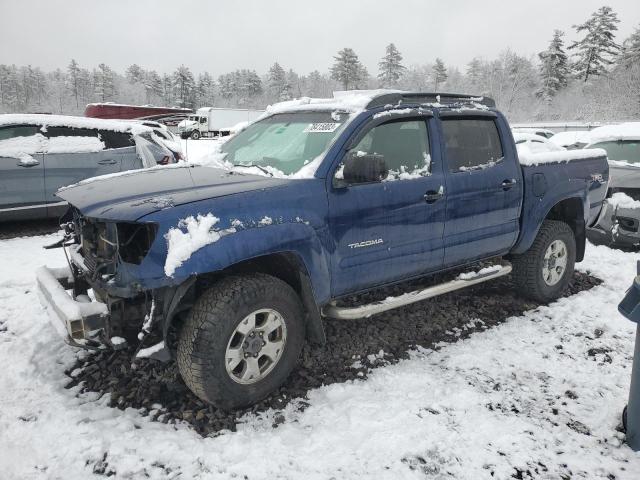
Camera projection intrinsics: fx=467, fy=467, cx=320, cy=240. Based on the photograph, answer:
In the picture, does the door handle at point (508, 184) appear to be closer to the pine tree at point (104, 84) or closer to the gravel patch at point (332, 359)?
the gravel patch at point (332, 359)

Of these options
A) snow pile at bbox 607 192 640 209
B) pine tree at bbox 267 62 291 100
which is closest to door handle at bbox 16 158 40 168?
snow pile at bbox 607 192 640 209

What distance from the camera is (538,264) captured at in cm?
475

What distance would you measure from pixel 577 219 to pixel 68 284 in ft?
16.3

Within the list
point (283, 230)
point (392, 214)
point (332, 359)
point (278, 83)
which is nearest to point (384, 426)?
point (332, 359)

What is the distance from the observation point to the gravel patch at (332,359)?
9.93 feet

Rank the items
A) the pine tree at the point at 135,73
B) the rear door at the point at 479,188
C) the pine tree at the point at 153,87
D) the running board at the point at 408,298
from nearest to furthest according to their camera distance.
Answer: the running board at the point at 408,298, the rear door at the point at 479,188, the pine tree at the point at 153,87, the pine tree at the point at 135,73

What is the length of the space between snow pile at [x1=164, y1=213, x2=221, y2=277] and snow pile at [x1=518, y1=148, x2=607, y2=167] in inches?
131

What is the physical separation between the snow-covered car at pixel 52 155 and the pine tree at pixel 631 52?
55.9 metres

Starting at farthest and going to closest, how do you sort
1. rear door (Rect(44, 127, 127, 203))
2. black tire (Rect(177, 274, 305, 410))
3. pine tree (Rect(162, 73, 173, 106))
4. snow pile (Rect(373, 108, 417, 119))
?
pine tree (Rect(162, 73, 173, 106))
rear door (Rect(44, 127, 127, 203))
snow pile (Rect(373, 108, 417, 119))
black tire (Rect(177, 274, 305, 410))

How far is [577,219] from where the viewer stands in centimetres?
507

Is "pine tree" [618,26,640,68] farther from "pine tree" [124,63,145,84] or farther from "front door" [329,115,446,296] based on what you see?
"pine tree" [124,63,145,84]

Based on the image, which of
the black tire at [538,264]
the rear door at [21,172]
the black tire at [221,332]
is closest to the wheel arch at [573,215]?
the black tire at [538,264]

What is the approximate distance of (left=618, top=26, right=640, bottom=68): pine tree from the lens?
158 feet

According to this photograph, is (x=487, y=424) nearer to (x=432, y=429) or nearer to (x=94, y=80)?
(x=432, y=429)
